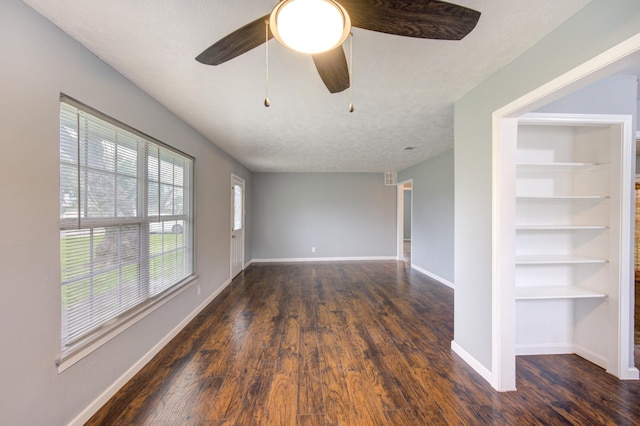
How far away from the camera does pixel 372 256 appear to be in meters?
6.60

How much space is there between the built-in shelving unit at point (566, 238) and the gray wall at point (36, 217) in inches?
123

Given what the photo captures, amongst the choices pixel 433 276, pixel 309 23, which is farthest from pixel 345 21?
pixel 433 276

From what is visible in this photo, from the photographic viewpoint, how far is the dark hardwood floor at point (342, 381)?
1.60 metres

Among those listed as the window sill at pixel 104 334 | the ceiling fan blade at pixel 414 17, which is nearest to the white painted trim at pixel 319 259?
the window sill at pixel 104 334

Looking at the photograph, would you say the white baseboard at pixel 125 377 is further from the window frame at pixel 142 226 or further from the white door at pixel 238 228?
the white door at pixel 238 228

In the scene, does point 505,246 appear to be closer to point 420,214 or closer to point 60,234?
point 60,234

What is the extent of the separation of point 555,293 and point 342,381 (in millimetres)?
1880

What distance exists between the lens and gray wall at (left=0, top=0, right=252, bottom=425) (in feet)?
3.80

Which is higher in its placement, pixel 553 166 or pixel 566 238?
pixel 553 166

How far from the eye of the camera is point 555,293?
2064 mm

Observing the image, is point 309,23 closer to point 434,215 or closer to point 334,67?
point 334,67

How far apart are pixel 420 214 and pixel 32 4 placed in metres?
5.56

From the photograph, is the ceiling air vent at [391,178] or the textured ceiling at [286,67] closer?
the textured ceiling at [286,67]

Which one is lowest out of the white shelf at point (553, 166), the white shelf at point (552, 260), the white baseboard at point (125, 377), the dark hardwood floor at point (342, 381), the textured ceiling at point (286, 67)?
the dark hardwood floor at point (342, 381)
